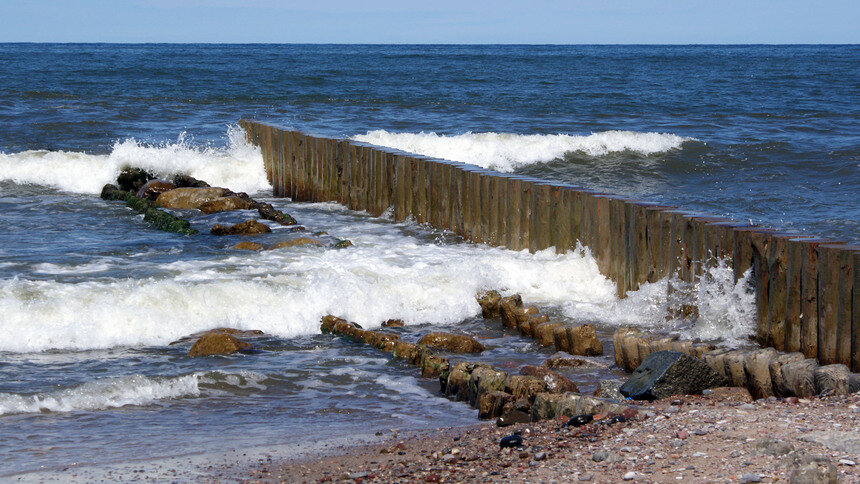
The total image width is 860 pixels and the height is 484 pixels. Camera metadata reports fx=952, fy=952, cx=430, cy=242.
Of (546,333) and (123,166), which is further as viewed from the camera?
(123,166)

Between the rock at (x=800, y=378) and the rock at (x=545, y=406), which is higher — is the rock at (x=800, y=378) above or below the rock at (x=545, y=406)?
above

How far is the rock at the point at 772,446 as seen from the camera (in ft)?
15.3

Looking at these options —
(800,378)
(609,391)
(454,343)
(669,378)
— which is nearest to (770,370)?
(800,378)

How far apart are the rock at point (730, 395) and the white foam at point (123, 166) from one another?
12483 millimetres

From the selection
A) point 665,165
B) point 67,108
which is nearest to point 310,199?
point 665,165

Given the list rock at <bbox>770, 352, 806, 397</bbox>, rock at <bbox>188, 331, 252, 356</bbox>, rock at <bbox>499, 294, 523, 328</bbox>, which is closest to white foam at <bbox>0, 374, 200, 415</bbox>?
rock at <bbox>188, 331, 252, 356</bbox>

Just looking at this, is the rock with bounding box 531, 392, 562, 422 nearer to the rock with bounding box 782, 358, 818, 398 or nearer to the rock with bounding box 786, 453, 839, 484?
the rock with bounding box 782, 358, 818, 398

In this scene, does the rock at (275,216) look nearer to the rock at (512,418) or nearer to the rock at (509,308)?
the rock at (509,308)

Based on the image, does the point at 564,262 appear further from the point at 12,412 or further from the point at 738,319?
the point at 12,412

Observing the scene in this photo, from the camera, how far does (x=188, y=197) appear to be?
587 inches

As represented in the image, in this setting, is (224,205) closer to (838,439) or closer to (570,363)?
(570,363)

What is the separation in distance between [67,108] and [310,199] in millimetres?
15146

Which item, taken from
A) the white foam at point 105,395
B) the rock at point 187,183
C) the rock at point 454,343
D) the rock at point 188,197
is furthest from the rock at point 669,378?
the rock at point 187,183

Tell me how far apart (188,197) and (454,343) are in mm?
8088
